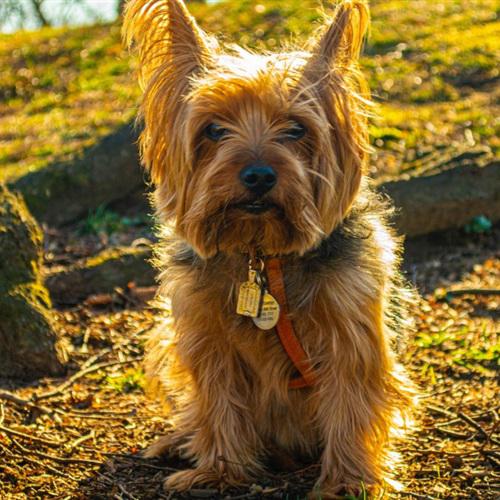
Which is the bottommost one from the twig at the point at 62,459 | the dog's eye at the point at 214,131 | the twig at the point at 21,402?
the twig at the point at 62,459

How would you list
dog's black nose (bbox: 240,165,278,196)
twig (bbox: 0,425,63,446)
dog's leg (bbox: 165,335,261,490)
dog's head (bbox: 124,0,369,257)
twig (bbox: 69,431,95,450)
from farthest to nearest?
twig (bbox: 69,431,95,450) < twig (bbox: 0,425,63,446) < dog's leg (bbox: 165,335,261,490) < dog's head (bbox: 124,0,369,257) < dog's black nose (bbox: 240,165,278,196)

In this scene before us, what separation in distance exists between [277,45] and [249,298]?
27.6ft

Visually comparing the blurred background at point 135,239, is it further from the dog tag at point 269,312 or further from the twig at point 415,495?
the dog tag at point 269,312

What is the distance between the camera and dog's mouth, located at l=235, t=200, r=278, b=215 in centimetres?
398

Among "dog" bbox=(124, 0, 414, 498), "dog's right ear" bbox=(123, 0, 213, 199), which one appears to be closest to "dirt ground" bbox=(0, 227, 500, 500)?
"dog" bbox=(124, 0, 414, 498)

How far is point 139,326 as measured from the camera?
668cm

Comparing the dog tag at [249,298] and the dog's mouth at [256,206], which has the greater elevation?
the dog's mouth at [256,206]

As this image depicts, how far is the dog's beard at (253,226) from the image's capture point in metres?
4.02

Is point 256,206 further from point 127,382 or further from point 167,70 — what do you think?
point 127,382

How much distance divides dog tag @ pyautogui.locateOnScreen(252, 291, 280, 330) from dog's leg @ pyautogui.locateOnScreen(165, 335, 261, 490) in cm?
32

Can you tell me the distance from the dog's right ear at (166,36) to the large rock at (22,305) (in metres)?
1.91

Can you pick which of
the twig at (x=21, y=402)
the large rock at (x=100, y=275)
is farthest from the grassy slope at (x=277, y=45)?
the twig at (x=21, y=402)

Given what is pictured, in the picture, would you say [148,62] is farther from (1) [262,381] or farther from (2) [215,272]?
(1) [262,381]

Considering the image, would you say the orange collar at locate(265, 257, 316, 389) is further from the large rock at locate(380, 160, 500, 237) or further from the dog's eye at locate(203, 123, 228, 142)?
the large rock at locate(380, 160, 500, 237)
